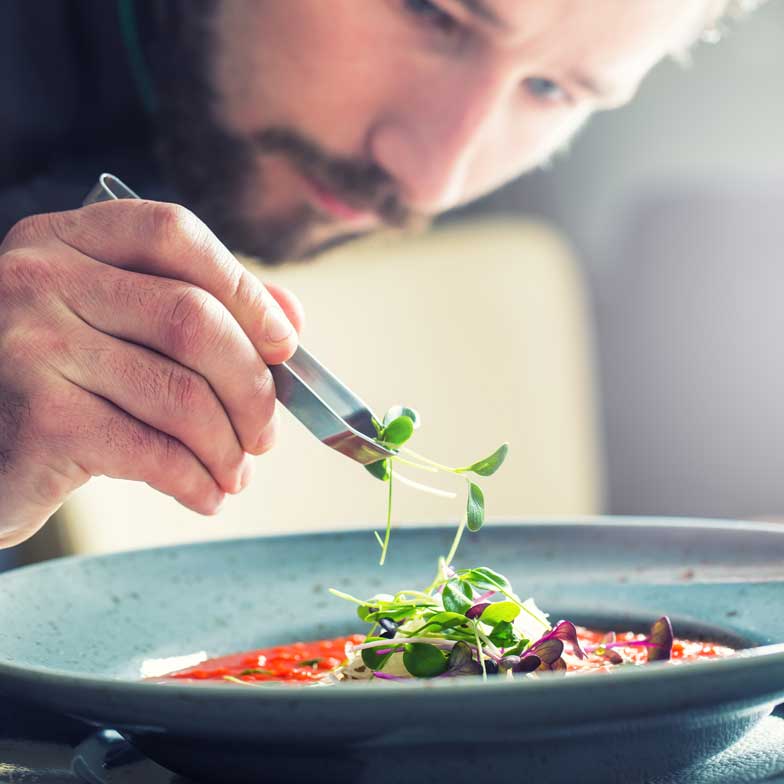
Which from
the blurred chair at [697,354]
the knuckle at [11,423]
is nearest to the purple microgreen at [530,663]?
the knuckle at [11,423]

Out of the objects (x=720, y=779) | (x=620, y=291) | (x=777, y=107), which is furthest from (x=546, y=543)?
(x=777, y=107)

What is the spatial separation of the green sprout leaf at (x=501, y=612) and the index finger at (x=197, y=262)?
0.65 ft

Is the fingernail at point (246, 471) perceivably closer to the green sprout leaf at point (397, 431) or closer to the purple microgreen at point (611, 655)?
the green sprout leaf at point (397, 431)

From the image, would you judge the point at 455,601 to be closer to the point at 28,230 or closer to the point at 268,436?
the point at 268,436

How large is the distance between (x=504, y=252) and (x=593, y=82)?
62cm

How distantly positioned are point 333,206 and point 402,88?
0.32m

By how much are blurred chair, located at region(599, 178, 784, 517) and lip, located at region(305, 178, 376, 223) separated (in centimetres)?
132

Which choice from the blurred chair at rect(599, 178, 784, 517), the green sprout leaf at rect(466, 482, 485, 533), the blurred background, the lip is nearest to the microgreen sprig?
the green sprout leaf at rect(466, 482, 485, 533)

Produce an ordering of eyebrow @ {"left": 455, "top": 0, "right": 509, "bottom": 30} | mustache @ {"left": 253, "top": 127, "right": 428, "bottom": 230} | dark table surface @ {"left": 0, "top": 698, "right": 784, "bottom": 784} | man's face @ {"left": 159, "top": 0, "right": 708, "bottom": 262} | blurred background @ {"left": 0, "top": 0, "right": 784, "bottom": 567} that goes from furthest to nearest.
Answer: blurred background @ {"left": 0, "top": 0, "right": 784, "bottom": 567}, mustache @ {"left": 253, "top": 127, "right": 428, "bottom": 230}, man's face @ {"left": 159, "top": 0, "right": 708, "bottom": 262}, eyebrow @ {"left": 455, "top": 0, "right": 509, "bottom": 30}, dark table surface @ {"left": 0, "top": 698, "right": 784, "bottom": 784}

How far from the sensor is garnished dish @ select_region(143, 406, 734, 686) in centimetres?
61

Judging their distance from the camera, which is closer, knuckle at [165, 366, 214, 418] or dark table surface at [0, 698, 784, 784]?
dark table surface at [0, 698, 784, 784]

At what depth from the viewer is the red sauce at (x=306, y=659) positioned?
69 centimetres

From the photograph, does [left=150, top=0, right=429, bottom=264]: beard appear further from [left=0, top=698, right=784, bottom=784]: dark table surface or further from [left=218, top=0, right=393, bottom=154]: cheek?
[left=0, top=698, right=784, bottom=784]: dark table surface

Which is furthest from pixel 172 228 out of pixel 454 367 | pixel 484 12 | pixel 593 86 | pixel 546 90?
pixel 454 367
